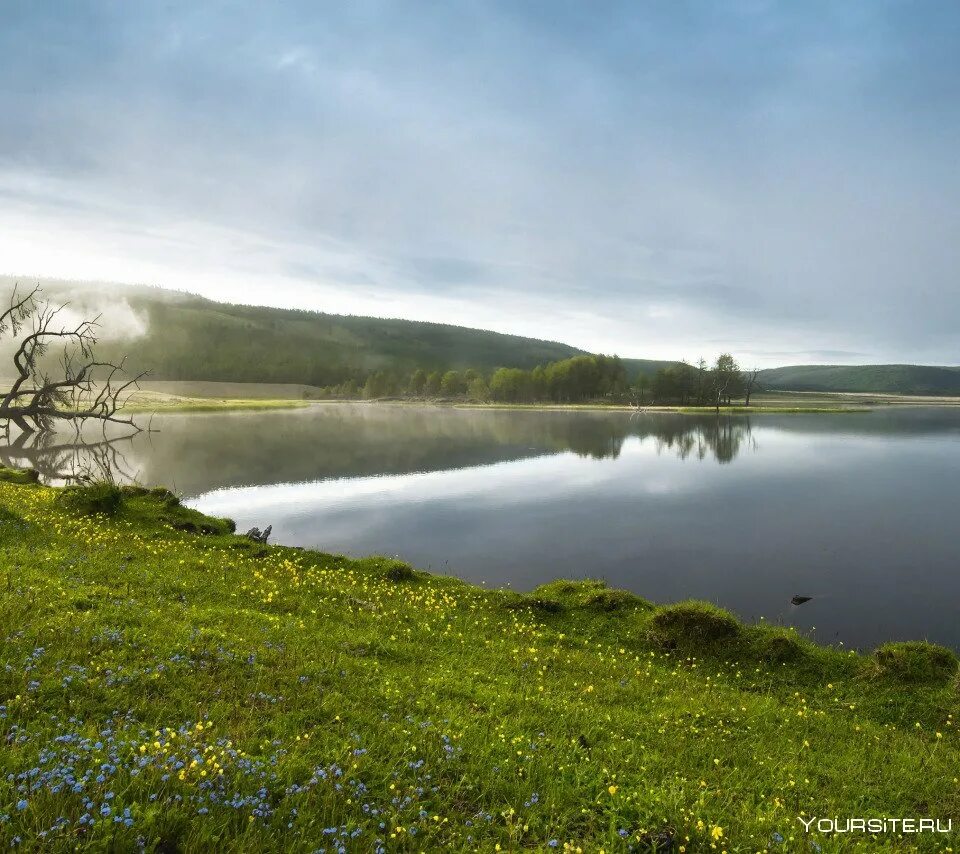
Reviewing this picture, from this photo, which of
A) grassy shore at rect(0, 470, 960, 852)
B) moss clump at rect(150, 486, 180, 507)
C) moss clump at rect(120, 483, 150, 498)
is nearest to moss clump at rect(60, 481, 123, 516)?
moss clump at rect(150, 486, 180, 507)

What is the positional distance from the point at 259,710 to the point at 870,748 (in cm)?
996

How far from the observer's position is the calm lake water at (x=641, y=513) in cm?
2055

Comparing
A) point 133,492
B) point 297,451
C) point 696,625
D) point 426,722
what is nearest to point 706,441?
point 297,451

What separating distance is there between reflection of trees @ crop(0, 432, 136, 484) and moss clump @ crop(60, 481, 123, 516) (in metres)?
11.0

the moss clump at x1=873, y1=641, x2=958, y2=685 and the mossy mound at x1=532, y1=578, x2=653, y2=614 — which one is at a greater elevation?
the moss clump at x1=873, y1=641, x2=958, y2=685

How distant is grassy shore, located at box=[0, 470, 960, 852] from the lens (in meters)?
5.75

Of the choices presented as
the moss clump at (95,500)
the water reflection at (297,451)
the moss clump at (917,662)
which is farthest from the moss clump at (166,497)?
the moss clump at (917,662)

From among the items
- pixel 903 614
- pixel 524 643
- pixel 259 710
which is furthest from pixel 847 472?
pixel 259 710

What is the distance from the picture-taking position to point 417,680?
33.4 feet

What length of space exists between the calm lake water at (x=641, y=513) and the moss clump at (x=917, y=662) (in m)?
3.05

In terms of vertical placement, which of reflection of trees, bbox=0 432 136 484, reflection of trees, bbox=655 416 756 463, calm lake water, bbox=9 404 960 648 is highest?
reflection of trees, bbox=655 416 756 463

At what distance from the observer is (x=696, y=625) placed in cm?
1471

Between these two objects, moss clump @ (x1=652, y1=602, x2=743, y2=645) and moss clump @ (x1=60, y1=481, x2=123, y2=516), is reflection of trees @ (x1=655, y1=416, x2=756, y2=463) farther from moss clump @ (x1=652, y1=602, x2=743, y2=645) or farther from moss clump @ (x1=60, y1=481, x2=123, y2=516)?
moss clump @ (x1=60, y1=481, x2=123, y2=516)

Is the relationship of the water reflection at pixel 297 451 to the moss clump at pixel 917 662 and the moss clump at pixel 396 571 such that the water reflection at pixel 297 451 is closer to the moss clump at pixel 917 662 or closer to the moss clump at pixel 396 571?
the moss clump at pixel 396 571
